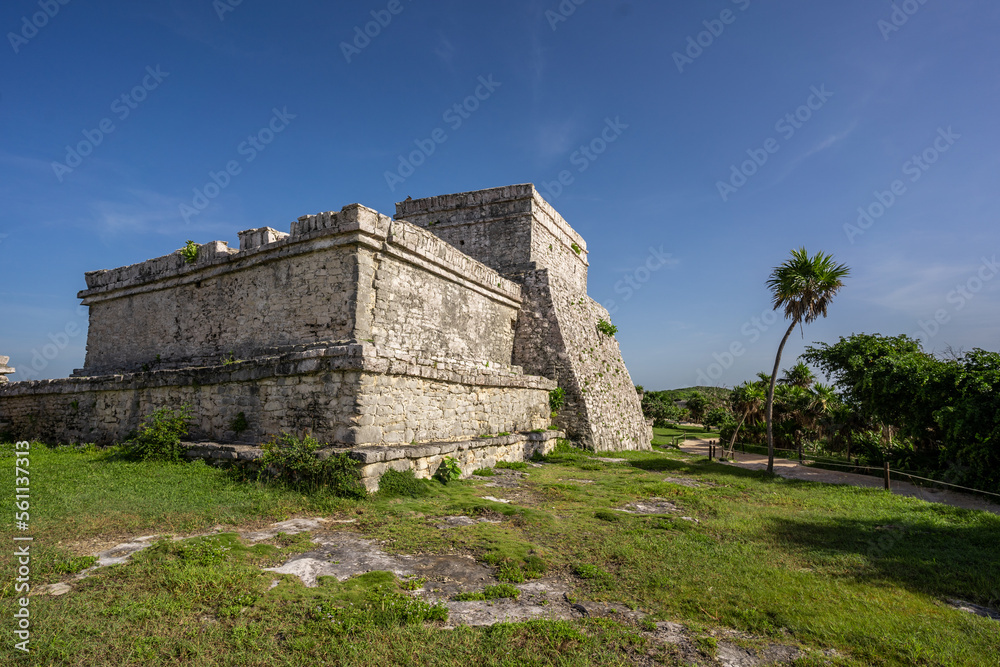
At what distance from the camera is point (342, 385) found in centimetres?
729

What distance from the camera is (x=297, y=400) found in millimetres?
7598

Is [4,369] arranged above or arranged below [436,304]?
below

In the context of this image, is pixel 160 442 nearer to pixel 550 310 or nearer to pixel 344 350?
pixel 344 350

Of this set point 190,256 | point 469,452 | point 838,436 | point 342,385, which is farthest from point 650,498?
point 838,436

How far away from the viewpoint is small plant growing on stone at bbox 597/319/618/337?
54.7 feet

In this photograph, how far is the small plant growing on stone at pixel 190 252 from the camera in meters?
10.6

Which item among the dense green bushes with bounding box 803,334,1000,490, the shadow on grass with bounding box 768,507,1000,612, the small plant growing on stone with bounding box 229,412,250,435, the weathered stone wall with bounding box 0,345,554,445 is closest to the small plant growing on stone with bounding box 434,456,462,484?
the weathered stone wall with bounding box 0,345,554,445

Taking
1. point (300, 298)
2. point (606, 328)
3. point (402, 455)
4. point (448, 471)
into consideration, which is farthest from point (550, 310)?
point (402, 455)

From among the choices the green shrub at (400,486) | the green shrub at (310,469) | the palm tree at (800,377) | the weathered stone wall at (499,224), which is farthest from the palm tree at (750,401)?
the green shrub at (310,469)

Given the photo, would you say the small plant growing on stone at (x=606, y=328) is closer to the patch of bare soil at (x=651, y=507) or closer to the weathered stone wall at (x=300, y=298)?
the weathered stone wall at (x=300, y=298)

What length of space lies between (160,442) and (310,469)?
3.26m

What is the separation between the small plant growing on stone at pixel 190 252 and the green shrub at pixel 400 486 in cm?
710

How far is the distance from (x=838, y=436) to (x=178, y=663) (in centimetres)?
2420

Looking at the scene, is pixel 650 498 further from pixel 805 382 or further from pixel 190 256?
pixel 805 382
